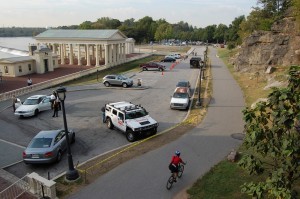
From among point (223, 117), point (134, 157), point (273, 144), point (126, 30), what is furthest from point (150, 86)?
point (126, 30)

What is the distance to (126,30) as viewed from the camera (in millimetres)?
126438

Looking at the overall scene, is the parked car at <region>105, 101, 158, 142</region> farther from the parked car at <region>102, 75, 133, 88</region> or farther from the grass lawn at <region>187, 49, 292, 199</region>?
the parked car at <region>102, 75, 133, 88</region>

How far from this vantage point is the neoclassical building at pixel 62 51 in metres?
47.8

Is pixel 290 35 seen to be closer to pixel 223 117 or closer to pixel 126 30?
pixel 223 117

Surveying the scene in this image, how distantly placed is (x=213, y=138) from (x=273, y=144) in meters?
10.8

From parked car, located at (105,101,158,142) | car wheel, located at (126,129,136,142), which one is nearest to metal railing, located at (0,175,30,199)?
car wheel, located at (126,129,136,142)

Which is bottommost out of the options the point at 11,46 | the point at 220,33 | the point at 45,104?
the point at 45,104

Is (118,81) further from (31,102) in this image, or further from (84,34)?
(84,34)

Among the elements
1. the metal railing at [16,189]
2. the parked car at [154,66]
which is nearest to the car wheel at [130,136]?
the metal railing at [16,189]

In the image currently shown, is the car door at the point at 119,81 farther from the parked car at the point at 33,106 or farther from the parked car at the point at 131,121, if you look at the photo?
the parked car at the point at 131,121

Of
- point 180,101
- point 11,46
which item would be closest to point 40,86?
point 180,101

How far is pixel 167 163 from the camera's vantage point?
49.5 ft

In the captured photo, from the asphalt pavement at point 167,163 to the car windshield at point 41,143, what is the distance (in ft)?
13.1

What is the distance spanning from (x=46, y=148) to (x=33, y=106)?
10749 mm
